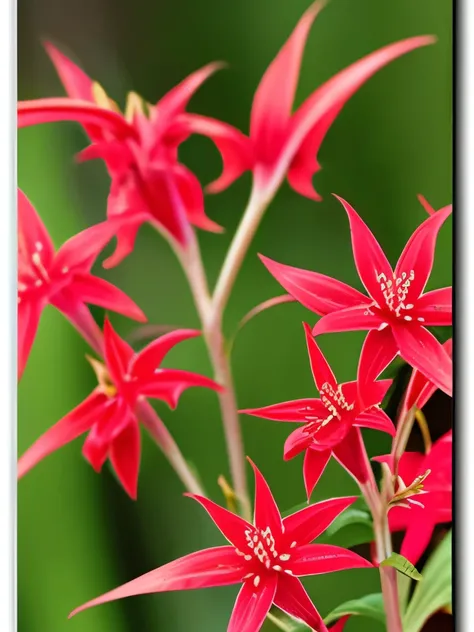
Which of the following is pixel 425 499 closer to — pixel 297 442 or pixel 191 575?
pixel 297 442

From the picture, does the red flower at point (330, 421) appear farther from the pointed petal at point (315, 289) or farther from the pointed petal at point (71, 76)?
the pointed petal at point (71, 76)

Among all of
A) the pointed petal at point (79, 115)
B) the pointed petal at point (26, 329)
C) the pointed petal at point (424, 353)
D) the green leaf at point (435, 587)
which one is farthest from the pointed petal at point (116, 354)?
the green leaf at point (435, 587)

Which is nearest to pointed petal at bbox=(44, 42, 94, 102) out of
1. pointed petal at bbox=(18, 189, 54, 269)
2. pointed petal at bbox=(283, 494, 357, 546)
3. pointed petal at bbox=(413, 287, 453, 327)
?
pointed petal at bbox=(18, 189, 54, 269)

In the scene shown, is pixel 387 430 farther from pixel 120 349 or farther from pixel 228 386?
pixel 120 349

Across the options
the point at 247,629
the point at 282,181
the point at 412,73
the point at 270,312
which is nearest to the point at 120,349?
the point at 270,312

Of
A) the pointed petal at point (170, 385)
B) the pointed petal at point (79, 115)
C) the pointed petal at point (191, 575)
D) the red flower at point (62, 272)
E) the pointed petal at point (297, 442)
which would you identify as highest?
the pointed petal at point (79, 115)

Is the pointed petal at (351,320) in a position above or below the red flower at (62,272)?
below
